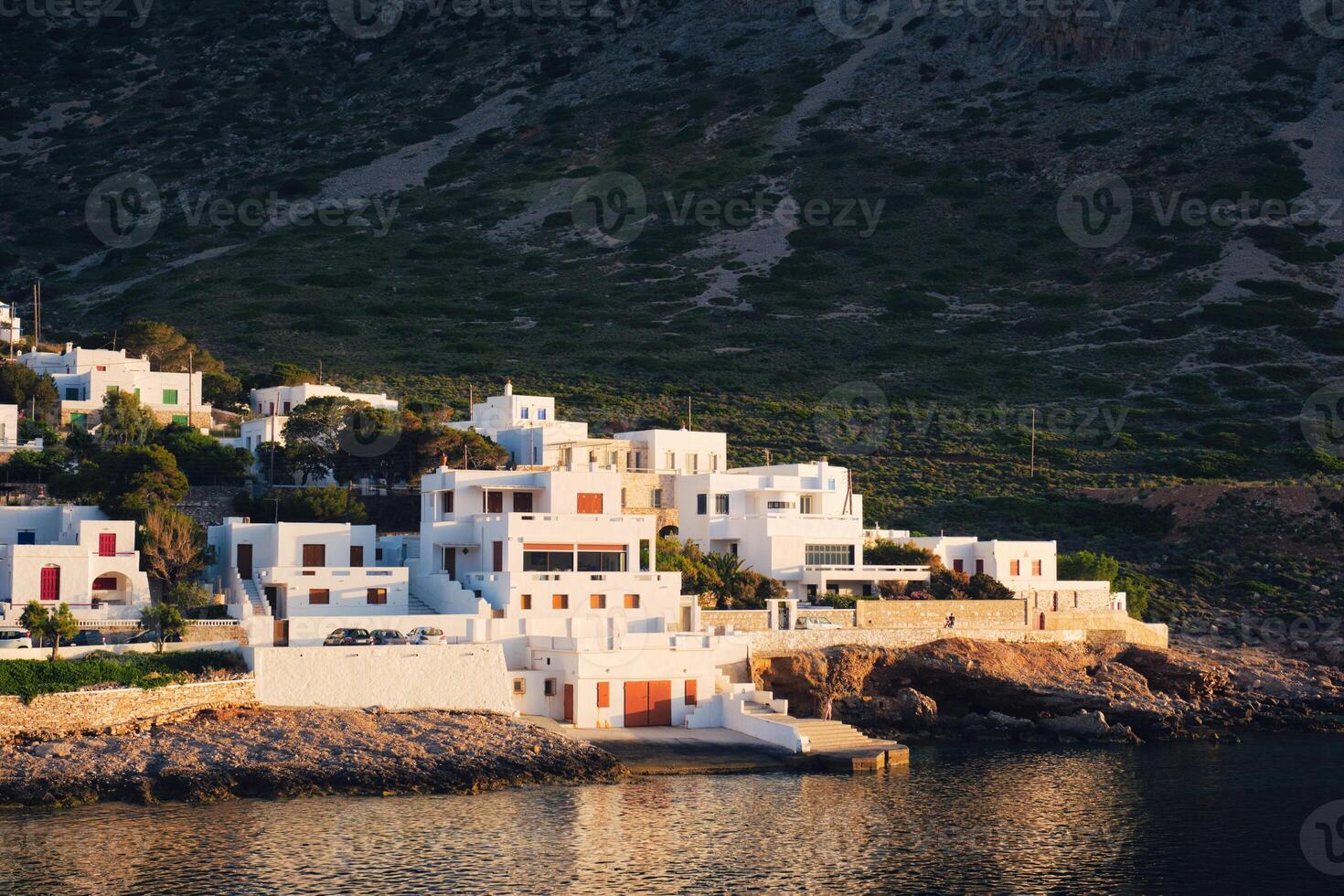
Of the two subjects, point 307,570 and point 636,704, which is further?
point 307,570

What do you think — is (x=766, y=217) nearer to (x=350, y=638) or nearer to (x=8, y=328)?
(x=8, y=328)

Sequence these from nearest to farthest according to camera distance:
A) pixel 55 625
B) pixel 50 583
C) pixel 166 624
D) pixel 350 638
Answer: pixel 55 625, pixel 166 624, pixel 350 638, pixel 50 583

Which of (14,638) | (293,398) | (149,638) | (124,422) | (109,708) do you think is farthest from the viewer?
(293,398)

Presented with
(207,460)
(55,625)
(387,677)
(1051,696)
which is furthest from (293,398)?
(1051,696)

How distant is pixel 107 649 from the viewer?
148ft

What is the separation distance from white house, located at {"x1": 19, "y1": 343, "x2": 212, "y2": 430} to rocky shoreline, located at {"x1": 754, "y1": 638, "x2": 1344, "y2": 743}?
35.0 metres

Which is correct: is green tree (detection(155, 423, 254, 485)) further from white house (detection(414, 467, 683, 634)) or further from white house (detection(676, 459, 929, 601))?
white house (detection(676, 459, 929, 601))

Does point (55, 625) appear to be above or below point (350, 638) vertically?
above

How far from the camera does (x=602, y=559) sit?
55.9 m

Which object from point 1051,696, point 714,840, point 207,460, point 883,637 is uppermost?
point 207,460

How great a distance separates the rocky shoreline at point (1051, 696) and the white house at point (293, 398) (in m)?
29.8

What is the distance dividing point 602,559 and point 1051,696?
15.0 metres

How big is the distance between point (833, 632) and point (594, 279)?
7666 centimetres

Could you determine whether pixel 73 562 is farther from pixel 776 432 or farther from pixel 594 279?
pixel 594 279
